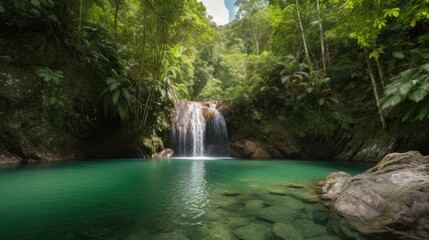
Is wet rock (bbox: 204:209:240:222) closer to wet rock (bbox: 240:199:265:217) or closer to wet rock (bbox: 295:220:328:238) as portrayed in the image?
wet rock (bbox: 240:199:265:217)

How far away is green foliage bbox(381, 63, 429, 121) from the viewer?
276 inches

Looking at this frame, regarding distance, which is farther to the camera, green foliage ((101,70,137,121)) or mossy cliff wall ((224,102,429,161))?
green foliage ((101,70,137,121))

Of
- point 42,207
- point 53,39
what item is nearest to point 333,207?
point 42,207

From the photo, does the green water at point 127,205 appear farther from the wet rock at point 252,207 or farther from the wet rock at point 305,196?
the wet rock at point 305,196

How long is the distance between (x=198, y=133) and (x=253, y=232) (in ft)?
39.2

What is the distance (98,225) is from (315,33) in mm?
15020

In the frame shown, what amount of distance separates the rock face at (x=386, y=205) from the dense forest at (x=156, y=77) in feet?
12.6

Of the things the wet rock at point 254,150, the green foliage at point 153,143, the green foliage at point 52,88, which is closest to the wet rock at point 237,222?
the green foliage at point 52,88

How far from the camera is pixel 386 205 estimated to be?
132 inches

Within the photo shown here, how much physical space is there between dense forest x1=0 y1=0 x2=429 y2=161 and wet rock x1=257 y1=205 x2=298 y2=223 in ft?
16.6

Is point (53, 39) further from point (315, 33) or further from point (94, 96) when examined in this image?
point (315, 33)

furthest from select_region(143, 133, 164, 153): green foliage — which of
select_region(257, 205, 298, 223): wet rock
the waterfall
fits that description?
select_region(257, 205, 298, 223): wet rock

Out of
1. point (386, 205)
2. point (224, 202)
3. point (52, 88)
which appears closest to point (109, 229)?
point (224, 202)

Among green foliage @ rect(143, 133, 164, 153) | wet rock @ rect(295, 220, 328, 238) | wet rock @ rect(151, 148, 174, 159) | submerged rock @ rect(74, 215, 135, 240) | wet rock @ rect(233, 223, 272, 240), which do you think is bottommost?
wet rock @ rect(295, 220, 328, 238)
